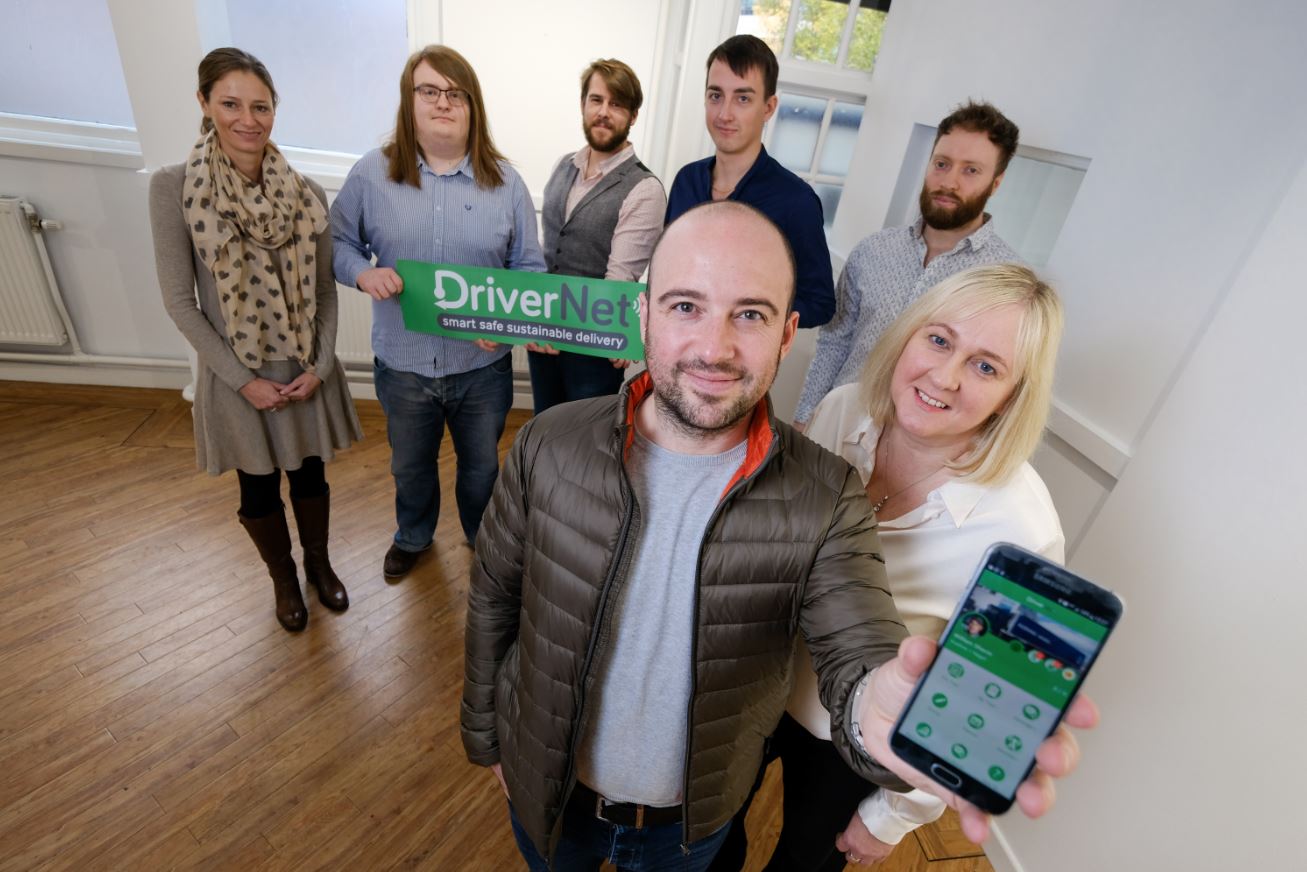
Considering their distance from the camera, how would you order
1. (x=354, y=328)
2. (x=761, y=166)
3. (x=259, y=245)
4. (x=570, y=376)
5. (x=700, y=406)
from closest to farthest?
(x=700, y=406)
(x=259, y=245)
(x=761, y=166)
(x=570, y=376)
(x=354, y=328)

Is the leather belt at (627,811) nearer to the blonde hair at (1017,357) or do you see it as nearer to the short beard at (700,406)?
the short beard at (700,406)

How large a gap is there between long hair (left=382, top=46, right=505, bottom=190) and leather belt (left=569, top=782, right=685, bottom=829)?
1.85 meters

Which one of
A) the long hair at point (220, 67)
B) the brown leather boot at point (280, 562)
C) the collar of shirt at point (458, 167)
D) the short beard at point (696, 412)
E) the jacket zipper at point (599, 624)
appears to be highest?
the long hair at point (220, 67)

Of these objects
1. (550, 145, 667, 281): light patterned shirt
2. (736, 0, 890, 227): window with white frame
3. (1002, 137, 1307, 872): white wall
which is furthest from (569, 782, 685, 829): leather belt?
(736, 0, 890, 227): window with white frame

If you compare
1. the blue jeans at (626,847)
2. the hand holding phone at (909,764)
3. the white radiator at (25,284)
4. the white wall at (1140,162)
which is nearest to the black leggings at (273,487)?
the blue jeans at (626,847)

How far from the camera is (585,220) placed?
97.5 inches

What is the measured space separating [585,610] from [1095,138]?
2106mm

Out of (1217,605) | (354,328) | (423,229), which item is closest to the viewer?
(1217,605)

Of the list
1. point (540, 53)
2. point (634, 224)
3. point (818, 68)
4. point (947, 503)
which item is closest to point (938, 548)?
point (947, 503)

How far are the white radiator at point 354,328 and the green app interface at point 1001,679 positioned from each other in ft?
10.5

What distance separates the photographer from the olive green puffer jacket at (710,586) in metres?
0.95

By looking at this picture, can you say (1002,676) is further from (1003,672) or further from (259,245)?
(259,245)

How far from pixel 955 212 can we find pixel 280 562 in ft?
8.88

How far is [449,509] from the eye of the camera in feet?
10.5
